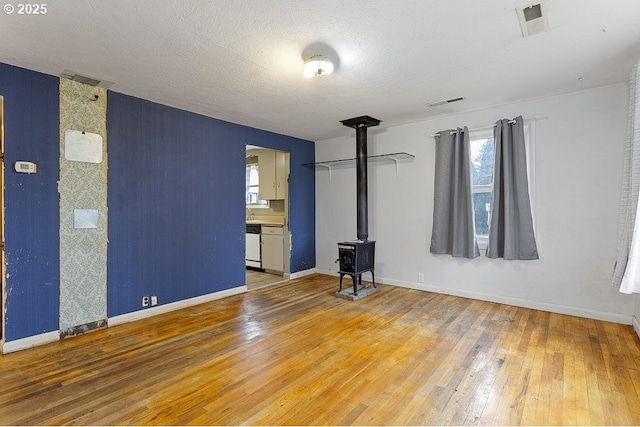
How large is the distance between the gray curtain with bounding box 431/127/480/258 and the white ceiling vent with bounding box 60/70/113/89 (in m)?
4.00

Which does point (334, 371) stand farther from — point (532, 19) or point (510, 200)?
point (510, 200)

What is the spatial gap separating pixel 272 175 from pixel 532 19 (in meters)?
4.35

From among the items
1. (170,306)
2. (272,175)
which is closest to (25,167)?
(170,306)

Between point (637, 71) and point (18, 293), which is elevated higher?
point (637, 71)

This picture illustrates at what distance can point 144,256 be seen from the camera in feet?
11.9

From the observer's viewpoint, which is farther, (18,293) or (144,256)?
(144,256)

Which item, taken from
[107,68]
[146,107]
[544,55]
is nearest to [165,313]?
[146,107]

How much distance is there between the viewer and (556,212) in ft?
12.1

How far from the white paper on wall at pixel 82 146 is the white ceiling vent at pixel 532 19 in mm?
3766

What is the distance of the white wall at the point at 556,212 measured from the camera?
11.1ft

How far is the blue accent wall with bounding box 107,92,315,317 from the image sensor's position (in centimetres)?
343

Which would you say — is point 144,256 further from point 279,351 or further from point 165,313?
point 279,351

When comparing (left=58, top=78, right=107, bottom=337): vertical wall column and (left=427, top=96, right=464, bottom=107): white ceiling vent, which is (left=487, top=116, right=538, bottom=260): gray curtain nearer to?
(left=427, top=96, right=464, bottom=107): white ceiling vent

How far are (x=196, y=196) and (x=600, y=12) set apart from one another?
4.14 meters
